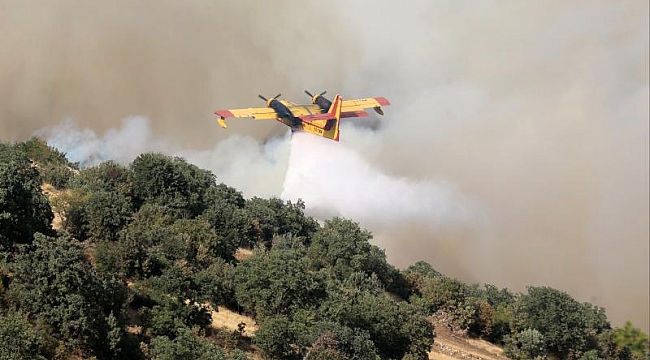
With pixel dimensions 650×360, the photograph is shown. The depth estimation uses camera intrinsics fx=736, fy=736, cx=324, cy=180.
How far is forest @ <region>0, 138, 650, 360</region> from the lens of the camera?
118 feet

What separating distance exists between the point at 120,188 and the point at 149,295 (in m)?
23.0

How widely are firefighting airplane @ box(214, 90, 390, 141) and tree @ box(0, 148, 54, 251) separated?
56084 millimetres

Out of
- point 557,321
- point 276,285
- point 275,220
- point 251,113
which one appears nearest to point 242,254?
point 275,220

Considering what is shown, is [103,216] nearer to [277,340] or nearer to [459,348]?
[277,340]

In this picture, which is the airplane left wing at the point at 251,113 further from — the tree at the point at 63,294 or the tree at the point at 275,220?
the tree at the point at 63,294

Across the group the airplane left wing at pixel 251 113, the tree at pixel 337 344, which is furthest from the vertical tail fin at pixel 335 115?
the tree at pixel 337 344

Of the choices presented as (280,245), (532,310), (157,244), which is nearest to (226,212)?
(280,245)

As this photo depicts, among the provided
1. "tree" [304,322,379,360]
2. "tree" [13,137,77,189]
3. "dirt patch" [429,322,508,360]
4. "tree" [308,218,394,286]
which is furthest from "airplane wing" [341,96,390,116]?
"tree" [304,322,379,360]

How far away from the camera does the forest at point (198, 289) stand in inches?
1416

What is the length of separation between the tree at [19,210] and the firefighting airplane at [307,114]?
184 feet

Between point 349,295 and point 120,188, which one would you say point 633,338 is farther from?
point 120,188

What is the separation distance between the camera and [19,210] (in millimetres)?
44125

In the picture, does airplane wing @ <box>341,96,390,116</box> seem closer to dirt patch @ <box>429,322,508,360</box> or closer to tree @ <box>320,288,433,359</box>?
dirt patch @ <box>429,322,508,360</box>

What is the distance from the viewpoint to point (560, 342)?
6812 cm
